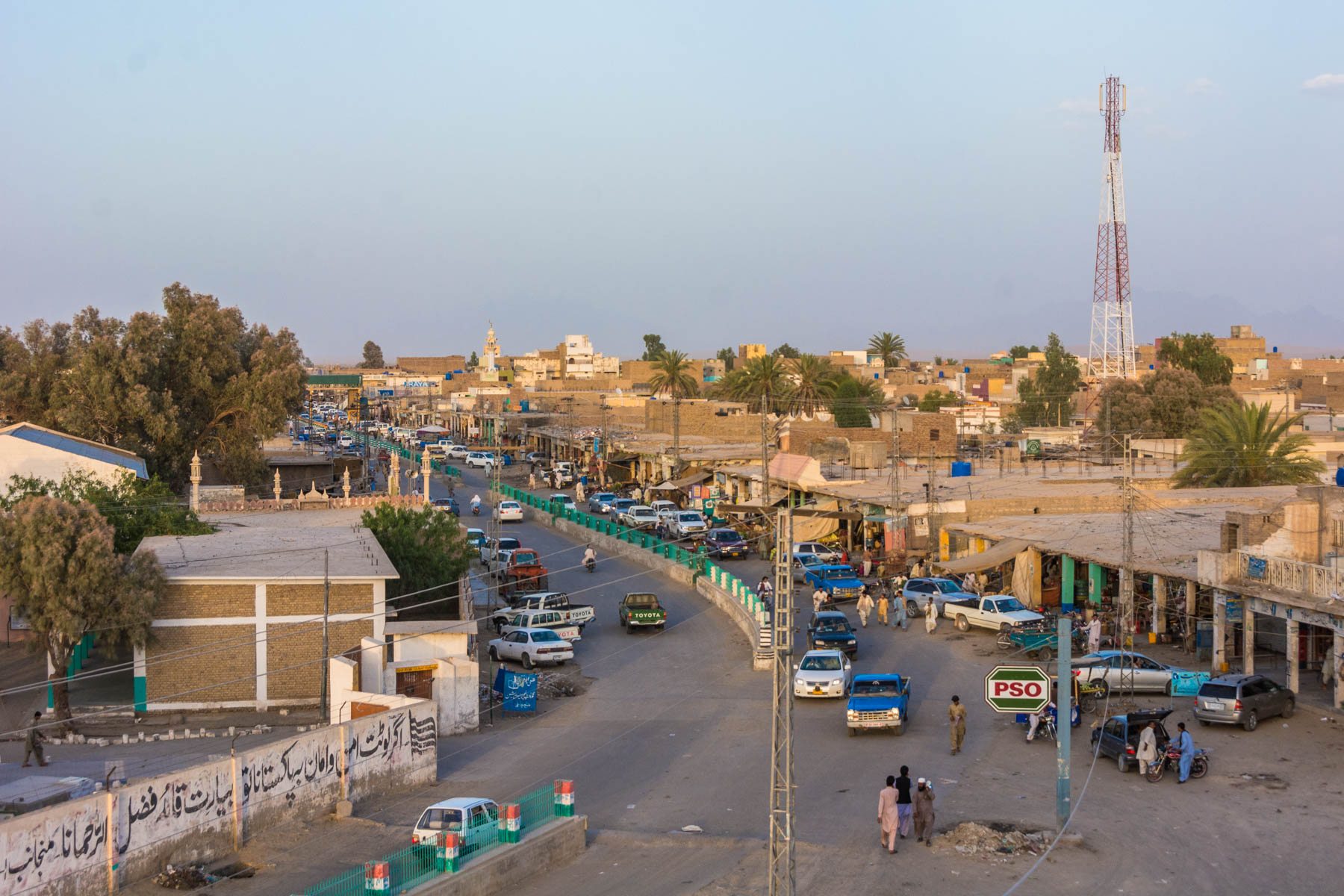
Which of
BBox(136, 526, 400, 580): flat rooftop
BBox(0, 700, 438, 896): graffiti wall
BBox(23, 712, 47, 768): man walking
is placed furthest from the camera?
BBox(136, 526, 400, 580): flat rooftop

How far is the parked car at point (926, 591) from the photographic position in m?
35.3

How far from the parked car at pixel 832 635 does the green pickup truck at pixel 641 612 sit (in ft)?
20.6

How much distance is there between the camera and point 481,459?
312 feet

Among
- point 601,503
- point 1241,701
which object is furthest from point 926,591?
point 601,503

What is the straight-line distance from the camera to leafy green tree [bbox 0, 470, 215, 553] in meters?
35.0

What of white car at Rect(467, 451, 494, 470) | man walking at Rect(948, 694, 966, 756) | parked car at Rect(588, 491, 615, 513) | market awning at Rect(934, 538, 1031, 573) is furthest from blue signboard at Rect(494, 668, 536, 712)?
white car at Rect(467, 451, 494, 470)

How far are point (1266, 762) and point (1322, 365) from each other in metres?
140

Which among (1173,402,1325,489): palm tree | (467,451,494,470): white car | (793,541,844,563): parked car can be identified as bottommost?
(793,541,844,563): parked car

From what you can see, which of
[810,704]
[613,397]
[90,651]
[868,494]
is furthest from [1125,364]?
[90,651]

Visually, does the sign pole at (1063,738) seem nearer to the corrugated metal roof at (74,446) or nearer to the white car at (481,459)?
the corrugated metal roof at (74,446)

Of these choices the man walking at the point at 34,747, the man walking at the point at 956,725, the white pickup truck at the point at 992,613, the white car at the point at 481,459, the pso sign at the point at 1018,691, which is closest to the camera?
the pso sign at the point at 1018,691

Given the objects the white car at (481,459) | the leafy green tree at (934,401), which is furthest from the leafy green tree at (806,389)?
the white car at (481,459)

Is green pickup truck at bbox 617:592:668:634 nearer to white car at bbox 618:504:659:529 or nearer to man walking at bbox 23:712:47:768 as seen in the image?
white car at bbox 618:504:659:529

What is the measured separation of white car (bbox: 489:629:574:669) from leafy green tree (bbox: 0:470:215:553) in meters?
10.1
